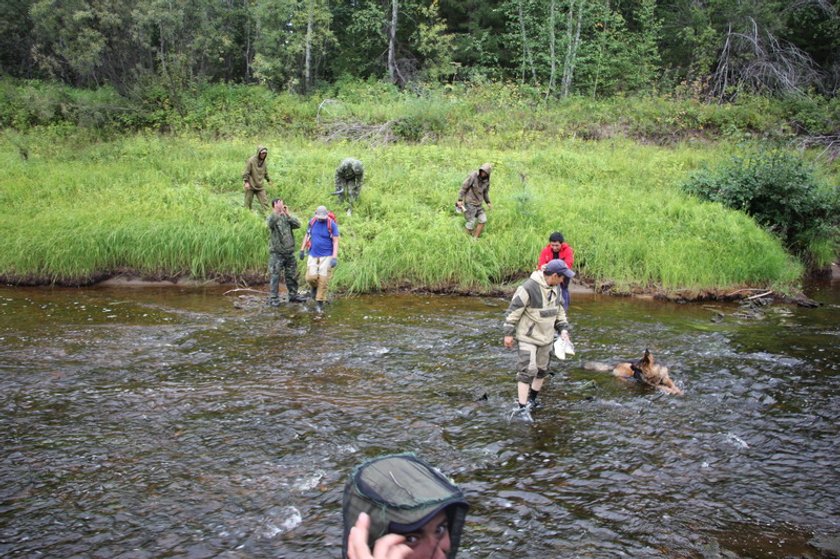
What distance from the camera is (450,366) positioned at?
9344 mm

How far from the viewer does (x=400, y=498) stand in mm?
1964

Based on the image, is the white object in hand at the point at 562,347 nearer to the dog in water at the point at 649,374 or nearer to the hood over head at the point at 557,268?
the hood over head at the point at 557,268

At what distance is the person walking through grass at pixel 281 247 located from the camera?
1245cm

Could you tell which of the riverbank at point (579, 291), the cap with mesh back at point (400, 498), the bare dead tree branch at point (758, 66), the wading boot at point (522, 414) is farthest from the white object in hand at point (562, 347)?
the bare dead tree branch at point (758, 66)

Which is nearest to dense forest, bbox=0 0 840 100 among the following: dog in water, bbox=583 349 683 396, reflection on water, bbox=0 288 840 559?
reflection on water, bbox=0 288 840 559

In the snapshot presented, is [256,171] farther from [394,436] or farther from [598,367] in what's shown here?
[394,436]

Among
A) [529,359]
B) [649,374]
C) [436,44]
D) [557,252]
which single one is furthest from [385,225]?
[436,44]

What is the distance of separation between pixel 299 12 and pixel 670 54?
1721 centimetres

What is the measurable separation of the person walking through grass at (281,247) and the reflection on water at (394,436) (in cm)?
129

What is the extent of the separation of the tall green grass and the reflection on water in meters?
2.93

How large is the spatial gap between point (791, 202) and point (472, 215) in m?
7.96

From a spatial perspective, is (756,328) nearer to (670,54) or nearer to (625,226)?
(625,226)

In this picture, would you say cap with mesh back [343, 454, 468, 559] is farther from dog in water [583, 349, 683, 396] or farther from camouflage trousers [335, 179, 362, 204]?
camouflage trousers [335, 179, 362, 204]

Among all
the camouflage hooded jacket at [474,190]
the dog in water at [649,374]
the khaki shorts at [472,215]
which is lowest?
the dog in water at [649,374]
